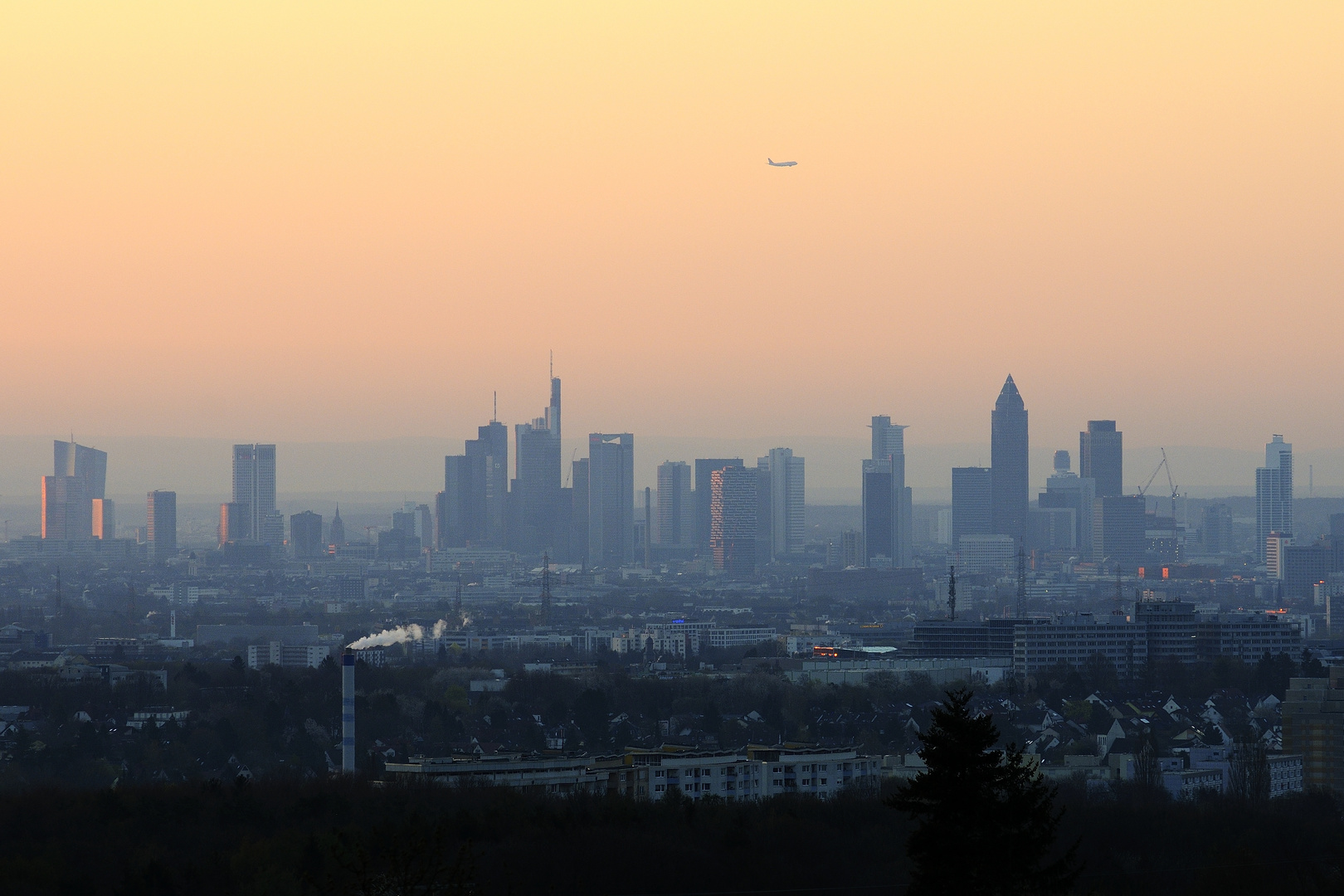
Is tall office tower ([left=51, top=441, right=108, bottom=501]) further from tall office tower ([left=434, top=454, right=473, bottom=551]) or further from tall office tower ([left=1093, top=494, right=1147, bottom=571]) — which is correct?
tall office tower ([left=1093, top=494, right=1147, bottom=571])

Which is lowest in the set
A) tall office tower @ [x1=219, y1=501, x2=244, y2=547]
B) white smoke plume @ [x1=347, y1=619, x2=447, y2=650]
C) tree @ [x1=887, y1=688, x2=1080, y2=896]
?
white smoke plume @ [x1=347, y1=619, x2=447, y2=650]

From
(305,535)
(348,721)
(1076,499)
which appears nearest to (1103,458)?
(1076,499)

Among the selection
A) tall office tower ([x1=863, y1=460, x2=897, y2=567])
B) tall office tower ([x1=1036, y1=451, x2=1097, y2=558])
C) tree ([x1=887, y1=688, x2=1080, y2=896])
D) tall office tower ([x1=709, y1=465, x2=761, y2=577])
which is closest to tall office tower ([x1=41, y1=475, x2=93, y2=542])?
tall office tower ([x1=709, y1=465, x2=761, y2=577])

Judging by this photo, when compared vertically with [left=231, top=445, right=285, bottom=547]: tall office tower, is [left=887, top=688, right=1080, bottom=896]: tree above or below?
below

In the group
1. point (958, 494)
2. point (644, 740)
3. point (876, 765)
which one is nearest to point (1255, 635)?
point (644, 740)

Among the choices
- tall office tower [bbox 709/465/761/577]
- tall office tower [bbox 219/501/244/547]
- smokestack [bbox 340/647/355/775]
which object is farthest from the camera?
tall office tower [bbox 219/501/244/547]

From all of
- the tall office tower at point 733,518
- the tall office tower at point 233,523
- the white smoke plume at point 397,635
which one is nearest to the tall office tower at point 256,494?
the tall office tower at point 233,523

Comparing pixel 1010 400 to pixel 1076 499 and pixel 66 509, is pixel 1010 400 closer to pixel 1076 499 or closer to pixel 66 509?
pixel 1076 499
